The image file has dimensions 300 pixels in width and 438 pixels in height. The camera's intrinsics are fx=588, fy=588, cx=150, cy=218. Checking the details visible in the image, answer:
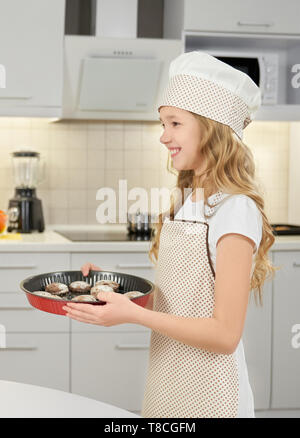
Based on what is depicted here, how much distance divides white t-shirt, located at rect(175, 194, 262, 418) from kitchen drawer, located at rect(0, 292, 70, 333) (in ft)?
4.30

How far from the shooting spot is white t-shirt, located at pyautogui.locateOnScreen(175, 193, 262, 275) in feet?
3.83

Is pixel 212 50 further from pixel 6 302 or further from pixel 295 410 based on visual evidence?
pixel 295 410

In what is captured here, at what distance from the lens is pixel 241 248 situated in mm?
1149

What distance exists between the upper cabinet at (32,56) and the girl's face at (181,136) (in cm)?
151

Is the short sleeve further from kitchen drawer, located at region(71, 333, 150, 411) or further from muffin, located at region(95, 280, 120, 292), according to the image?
kitchen drawer, located at region(71, 333, 150, 411)

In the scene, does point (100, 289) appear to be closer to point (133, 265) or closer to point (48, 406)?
point (48, 406)

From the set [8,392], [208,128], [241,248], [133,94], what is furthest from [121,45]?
[8,392]

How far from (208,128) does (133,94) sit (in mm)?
1594

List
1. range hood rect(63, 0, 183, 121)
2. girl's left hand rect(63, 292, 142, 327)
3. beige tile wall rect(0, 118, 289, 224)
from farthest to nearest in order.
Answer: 1. beige tile wall rect(0, 118, 289, 224)
2. range hood rect(63, 0, 183, 121)
3. girl's left hand rect(63, 292, 142, 327)

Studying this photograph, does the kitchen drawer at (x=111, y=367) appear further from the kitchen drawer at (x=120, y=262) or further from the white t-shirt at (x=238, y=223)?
the white t-shirt at (x=238, y=223)

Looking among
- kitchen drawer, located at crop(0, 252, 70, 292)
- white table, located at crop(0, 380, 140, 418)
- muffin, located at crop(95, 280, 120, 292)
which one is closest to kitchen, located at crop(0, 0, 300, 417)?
kitchen drawer, located at crop(0, 252, 70, 292)

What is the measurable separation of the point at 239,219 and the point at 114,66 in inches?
67.2

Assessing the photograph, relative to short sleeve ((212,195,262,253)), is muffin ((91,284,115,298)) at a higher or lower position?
lower
